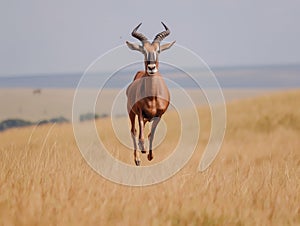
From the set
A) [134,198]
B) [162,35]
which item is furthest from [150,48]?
[134,198]

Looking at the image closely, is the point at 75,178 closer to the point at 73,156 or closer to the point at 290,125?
the point at 73,156

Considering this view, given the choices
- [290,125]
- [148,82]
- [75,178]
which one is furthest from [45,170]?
[290,125]

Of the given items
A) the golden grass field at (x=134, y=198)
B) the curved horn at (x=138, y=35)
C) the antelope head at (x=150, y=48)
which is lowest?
the golden grass field at (x=134, y=198)

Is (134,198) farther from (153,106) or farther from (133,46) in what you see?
(133,46)

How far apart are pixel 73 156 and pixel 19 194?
2.92m

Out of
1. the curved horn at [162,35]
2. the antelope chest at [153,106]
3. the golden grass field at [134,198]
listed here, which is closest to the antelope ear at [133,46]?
the curved horn at [162,35]

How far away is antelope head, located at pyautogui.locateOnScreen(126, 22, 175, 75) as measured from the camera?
6844 mm

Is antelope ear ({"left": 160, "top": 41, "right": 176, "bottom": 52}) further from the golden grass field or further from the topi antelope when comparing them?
the golden grass field

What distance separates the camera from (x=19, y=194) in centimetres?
638

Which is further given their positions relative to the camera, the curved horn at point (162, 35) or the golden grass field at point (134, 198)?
the curved horn at point (162, 35)

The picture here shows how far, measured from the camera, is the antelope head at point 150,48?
6.84 metres

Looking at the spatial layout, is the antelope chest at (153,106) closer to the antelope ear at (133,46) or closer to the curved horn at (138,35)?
the antelope ear at (133,46)

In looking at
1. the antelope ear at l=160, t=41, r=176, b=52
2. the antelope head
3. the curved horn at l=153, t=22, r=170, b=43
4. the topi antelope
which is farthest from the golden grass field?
the curved horn at l=153, t=22, r=170, b=43

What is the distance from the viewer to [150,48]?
7043mm
